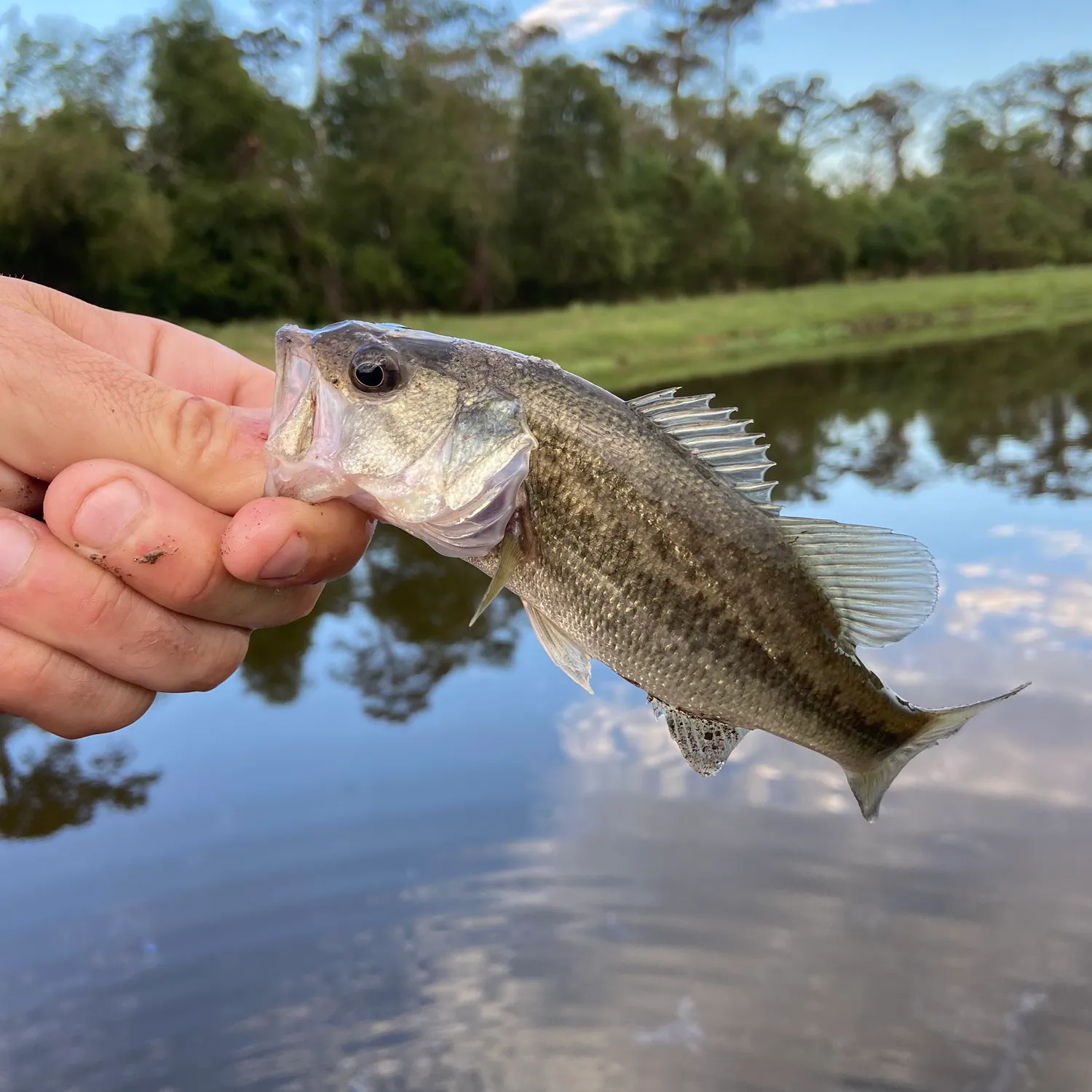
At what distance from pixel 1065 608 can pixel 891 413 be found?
8.34 m

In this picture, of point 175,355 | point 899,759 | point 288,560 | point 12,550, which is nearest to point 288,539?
point 288,560

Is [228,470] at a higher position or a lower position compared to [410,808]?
higher

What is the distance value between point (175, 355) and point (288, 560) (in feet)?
3.35

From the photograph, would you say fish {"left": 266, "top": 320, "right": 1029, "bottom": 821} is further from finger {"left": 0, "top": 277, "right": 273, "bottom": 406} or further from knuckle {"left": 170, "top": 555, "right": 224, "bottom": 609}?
finger {"left": 0, "top": 277, "right": 273, "bottom": 406}

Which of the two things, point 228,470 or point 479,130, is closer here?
point 228,470

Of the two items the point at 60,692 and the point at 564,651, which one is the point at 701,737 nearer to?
the point at 564,651

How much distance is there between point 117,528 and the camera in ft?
6.88

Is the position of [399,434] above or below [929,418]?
below

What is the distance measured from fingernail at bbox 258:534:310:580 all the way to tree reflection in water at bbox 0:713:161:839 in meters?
Answer: 3.40

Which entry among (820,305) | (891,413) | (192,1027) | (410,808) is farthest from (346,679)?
(820,305)

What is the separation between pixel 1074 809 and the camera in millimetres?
4641

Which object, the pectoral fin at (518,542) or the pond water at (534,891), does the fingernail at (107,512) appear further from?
the pond water at (534,891)

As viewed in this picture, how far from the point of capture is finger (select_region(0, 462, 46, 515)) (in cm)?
216

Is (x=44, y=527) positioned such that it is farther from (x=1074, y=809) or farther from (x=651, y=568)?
(x=1074, y=809)
